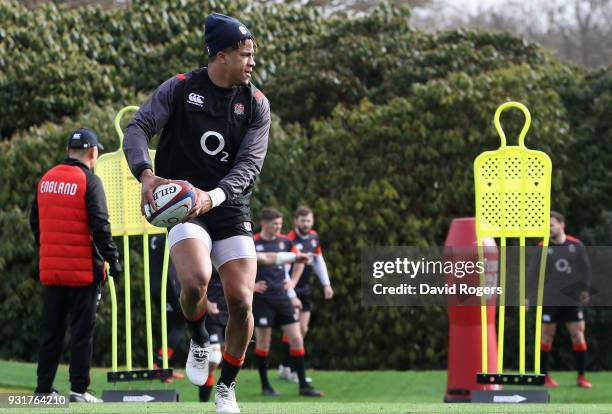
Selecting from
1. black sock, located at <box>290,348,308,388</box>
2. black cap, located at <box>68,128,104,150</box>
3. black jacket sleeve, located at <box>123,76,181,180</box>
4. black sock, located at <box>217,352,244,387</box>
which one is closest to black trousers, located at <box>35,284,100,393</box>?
black cap, located at <box>68,128,104,150</box>

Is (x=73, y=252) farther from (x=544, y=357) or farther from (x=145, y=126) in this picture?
(x=544, y=357)

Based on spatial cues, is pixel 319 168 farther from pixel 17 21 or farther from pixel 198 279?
pixel 198 279

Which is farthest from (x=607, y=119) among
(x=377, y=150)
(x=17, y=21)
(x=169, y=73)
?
(x=17, y=21)

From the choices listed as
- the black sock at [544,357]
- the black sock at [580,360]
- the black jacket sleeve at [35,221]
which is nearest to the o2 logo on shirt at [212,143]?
the black jacket sleeve at [35,221]

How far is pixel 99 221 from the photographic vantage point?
876 centimetres

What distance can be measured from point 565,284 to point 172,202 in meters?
8.40

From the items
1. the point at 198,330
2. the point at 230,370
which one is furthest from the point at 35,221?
the point at 230,370

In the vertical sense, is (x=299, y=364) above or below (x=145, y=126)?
below

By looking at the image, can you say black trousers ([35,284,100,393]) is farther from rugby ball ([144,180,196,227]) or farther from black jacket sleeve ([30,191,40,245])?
rugby ball ([144,180,196,227])

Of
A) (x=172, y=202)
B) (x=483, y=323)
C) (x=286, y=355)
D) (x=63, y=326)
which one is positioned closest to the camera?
(x=172, y=202)

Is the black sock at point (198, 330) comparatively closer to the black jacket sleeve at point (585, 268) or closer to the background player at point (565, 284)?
the background player at point (565, 284)

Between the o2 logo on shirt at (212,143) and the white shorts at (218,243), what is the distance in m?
0.43

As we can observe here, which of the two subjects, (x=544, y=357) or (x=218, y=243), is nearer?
(x=218, y=243)

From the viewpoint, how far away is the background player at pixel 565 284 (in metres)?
12.8
